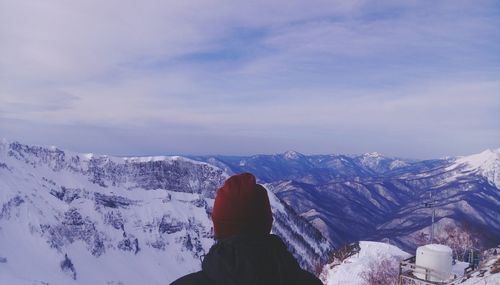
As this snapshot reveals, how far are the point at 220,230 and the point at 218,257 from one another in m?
0.36

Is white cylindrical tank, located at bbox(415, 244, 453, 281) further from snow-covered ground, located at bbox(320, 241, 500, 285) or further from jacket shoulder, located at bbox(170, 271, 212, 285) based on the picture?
jacket shoulder, located at bbox(170, 271, 212, 285)

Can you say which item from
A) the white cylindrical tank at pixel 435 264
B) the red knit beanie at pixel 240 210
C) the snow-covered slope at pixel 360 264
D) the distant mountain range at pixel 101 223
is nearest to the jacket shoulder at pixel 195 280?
the red knit beanie at pixel 240 210

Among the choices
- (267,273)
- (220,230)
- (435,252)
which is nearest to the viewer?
(267,273)

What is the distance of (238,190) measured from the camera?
3.31 meters

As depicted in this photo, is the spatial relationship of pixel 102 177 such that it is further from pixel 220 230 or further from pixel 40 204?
pixel 220 230

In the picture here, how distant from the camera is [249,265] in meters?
2.86

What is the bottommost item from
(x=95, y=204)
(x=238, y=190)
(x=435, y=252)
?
(x=95, y=204)

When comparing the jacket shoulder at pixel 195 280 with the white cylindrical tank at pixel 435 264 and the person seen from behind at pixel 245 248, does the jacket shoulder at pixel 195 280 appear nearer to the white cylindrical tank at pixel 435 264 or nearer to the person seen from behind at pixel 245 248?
the person seen from behind at pixel 245 248

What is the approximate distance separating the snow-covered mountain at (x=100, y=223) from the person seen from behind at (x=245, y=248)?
388 ft

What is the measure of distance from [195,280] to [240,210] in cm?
62

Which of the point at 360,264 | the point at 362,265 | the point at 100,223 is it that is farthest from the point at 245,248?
the point at 100,223

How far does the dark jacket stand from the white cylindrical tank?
1068 inches

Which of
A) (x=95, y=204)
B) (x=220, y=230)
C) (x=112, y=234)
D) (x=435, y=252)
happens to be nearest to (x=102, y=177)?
(x=95, y=204)

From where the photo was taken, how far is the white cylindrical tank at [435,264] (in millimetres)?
26734
